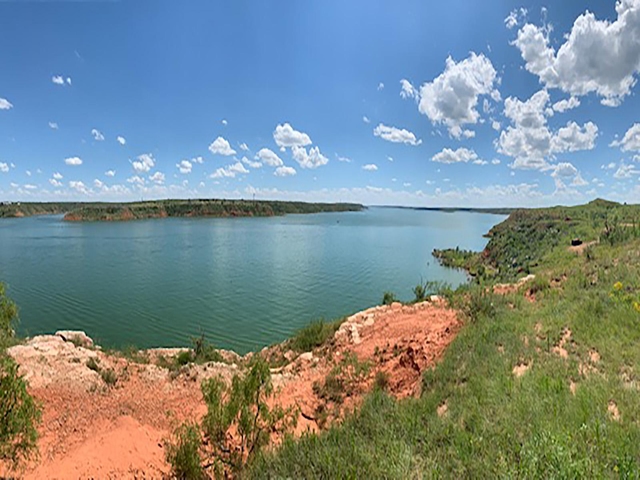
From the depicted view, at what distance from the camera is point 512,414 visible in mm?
4383

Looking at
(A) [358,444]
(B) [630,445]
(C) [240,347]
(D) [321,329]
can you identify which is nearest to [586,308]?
(B) [630,445]

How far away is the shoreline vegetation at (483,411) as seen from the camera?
3.61 metres

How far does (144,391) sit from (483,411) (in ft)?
23.9

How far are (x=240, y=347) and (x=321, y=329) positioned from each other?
5329mm

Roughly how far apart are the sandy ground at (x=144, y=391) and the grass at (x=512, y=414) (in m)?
1.20

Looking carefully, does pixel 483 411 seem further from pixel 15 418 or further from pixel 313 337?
pixel 313 337

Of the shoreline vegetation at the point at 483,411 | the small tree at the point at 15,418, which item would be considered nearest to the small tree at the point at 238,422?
the shoreline vegetation at the point at 483,411

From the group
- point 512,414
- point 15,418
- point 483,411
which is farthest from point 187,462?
point 512,414

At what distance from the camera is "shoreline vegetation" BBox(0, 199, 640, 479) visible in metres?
3.61

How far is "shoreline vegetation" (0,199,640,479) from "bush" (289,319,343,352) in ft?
9.92

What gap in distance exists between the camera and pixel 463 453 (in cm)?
382

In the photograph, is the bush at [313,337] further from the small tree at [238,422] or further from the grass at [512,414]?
the small tree at [238,422]

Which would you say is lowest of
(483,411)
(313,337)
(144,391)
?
(313,337)

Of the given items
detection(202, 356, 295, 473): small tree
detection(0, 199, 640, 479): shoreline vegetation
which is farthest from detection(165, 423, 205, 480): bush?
detection(202, 356, 295, 473): small tree
